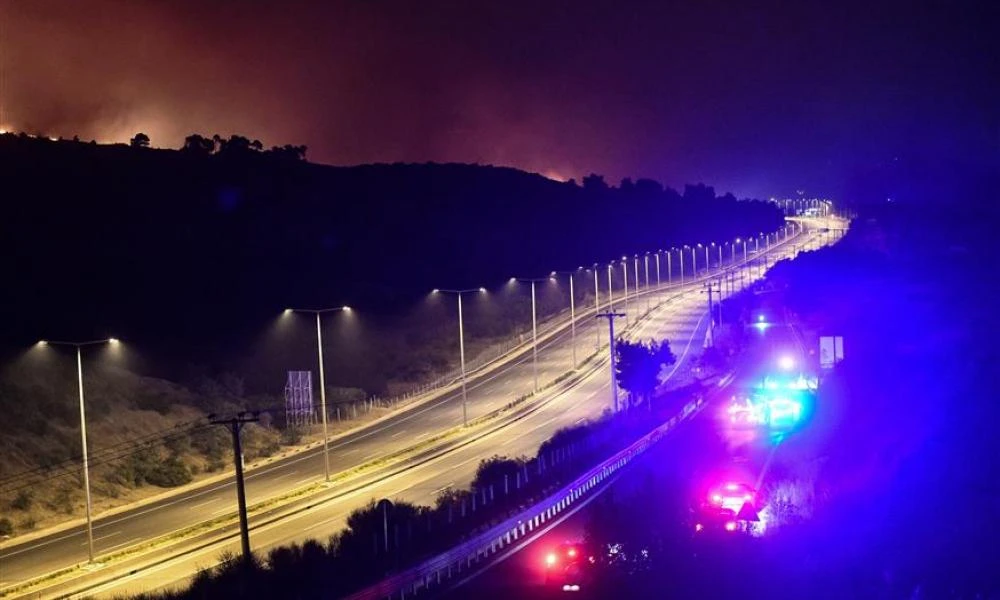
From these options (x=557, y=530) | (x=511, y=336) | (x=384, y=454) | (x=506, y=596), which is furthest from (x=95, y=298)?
(x=506, y=596)

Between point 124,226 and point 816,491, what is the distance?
3698 inches

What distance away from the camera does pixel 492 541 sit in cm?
3148

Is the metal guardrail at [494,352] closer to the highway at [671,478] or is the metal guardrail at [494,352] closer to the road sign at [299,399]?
the road sign at [299,399]

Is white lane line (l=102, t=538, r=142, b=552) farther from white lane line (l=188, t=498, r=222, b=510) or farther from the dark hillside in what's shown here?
the dark hillside

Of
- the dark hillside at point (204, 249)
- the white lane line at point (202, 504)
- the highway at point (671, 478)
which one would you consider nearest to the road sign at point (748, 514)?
the highway at point (671, 478)

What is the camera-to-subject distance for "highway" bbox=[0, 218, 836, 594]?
36.4 m

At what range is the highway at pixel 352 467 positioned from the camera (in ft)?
119

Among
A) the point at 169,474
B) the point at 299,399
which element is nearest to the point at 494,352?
the point at 299,399

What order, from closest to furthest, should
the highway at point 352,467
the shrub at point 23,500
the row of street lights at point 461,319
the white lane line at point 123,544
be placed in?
the highway at point 352,467
the white lane line at point 123,544
the row of street lights at point 461,319
the shrub at point 23,500

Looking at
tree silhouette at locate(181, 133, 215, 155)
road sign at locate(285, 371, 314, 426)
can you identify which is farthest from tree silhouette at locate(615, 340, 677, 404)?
tree silhouette at locate(181, 133, 215, 155)

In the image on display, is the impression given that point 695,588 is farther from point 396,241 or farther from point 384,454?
point 396,241

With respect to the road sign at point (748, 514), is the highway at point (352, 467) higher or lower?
lower

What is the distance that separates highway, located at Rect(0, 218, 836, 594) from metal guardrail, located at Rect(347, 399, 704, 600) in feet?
21.5

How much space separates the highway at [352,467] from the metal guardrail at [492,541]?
6.55 meters
